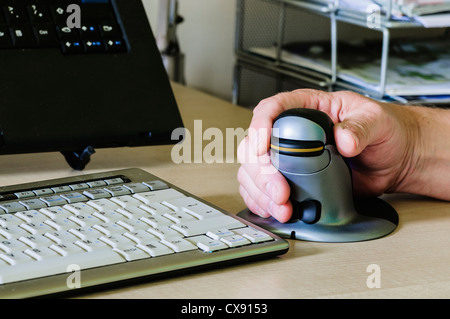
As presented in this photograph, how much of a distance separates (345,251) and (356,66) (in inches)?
24.1

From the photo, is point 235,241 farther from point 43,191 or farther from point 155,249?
point 43,191

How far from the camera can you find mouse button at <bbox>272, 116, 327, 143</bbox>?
0.56 meters

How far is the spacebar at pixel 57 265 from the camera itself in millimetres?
443

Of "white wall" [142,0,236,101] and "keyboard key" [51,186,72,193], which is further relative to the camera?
"white wall" [142,0,236,101]

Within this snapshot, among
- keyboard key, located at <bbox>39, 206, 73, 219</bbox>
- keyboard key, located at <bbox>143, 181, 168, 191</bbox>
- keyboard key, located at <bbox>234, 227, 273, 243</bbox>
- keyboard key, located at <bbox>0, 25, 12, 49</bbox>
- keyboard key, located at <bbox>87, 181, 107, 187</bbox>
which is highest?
keyboard key, located at <bbox>0, 25, 12, 49</bbox>

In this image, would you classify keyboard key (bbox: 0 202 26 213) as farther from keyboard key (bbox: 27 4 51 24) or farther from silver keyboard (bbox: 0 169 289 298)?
keyboard key (bbox: 27 4 51 24)

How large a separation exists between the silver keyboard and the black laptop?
0.36 feet

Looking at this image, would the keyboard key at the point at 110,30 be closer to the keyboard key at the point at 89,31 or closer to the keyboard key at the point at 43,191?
the keyboard key at the point at 89,31

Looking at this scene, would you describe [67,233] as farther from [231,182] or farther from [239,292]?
[231,182]

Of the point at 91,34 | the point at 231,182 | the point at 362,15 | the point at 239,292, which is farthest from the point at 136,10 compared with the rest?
the point at 239,292

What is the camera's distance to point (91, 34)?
783 millimetres

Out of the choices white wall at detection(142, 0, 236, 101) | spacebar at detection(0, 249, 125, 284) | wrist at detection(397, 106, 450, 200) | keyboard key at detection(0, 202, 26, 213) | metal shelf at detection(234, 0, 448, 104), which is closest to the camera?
spacebar at detection(0, 249, 125, 284)

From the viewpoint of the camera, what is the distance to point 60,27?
2.53 feet

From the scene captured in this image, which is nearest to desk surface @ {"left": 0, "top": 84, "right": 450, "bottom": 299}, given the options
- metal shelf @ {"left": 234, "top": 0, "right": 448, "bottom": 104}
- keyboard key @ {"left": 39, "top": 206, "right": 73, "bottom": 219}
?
keyboard key @ {"left": 39, "top": 206, "right": 73, "bottom": 219}
